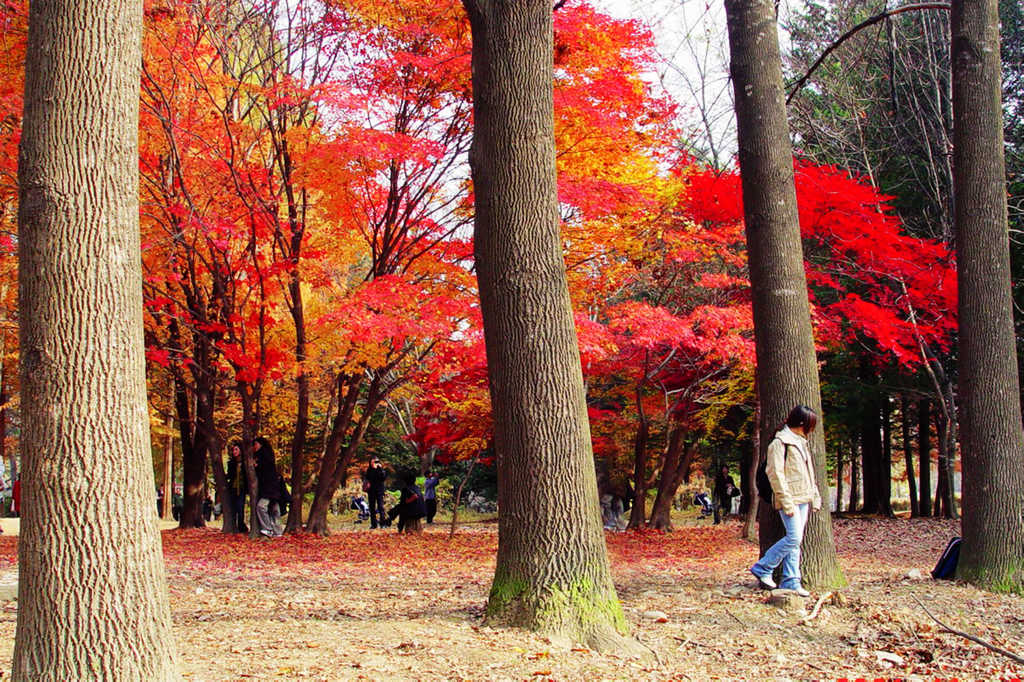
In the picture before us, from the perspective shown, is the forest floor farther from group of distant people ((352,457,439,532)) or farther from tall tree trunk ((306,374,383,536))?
group of distant people ((352,457,439,532))

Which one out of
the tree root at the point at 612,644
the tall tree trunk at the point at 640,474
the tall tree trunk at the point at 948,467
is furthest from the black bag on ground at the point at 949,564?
the tall tree trunk at the point at 948,467

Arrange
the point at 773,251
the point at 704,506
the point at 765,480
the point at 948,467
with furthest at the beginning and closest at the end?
1. the point at 704,506
2. the point at 948,467
3. the point at 773,251
4. the point at 765,480

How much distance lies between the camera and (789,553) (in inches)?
255

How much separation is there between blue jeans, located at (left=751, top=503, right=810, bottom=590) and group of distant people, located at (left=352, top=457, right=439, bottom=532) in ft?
30.1

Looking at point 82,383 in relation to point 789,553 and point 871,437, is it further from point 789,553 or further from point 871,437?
point 871,437

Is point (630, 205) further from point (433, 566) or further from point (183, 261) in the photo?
point (183, 261)

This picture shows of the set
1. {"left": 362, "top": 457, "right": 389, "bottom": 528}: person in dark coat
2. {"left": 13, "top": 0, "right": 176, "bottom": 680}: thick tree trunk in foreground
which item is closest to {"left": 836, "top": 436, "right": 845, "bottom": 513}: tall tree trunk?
{"left": 362, "top": 457, "right": 389, "bottom": 528}: person in dark coat

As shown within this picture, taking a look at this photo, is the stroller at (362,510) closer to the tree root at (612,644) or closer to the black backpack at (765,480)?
the black backpack at (765,480)

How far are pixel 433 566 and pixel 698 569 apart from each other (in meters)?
2.89

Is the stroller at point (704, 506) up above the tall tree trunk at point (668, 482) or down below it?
below

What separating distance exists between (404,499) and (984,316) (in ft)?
34.6

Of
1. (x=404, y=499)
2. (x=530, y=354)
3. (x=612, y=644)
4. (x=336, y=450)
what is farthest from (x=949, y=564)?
(x=404, y=499)

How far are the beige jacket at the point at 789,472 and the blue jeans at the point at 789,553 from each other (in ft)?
0.26

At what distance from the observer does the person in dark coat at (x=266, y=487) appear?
522 inches
